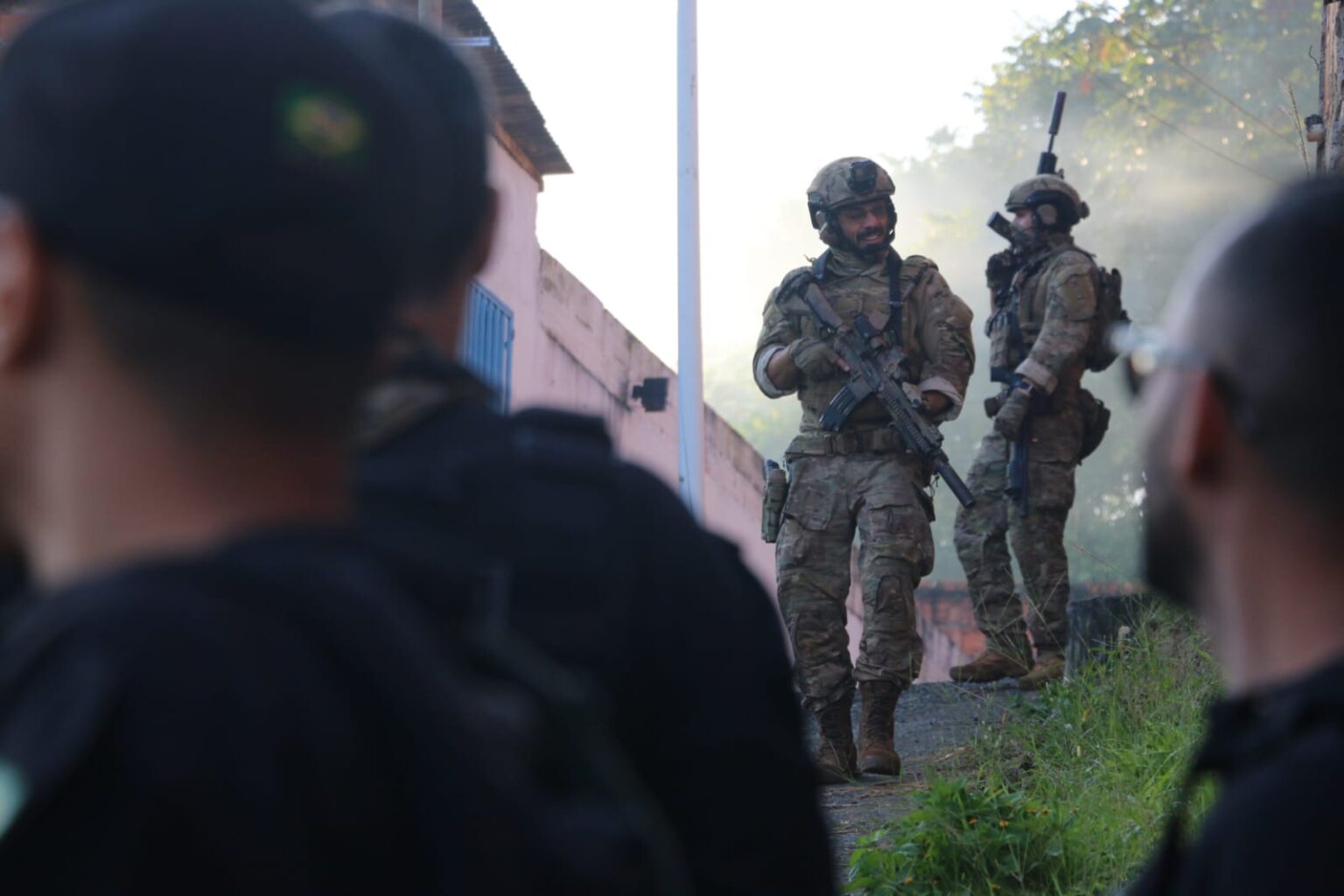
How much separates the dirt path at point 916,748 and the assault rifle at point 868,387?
976 mm

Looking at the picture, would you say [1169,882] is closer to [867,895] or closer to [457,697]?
[457,697]

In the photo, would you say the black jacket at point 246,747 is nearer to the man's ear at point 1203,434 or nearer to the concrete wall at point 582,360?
the man's ear at point 1203,434

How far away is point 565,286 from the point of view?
35.1 ft

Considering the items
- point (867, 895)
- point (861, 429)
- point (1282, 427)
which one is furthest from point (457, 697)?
point (861, 429)

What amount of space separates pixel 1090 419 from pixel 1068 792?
3.33m

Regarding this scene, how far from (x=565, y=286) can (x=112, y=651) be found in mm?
10050

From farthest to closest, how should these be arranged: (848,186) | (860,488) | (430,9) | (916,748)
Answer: (430,9)
(916,748)
(848,186)
(860,488)

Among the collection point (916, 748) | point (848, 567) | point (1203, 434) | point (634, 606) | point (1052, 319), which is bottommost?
point (916, 748)

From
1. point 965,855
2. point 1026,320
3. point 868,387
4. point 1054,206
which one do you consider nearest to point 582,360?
point 1026,320

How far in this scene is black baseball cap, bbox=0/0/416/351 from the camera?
817 mm

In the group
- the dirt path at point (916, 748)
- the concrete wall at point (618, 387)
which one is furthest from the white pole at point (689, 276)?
the concrete wall at point (618, 387)

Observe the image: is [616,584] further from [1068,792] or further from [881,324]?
[881,324]

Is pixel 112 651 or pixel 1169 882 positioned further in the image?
pixel 1169 882

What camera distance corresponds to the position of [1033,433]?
7164 mm
